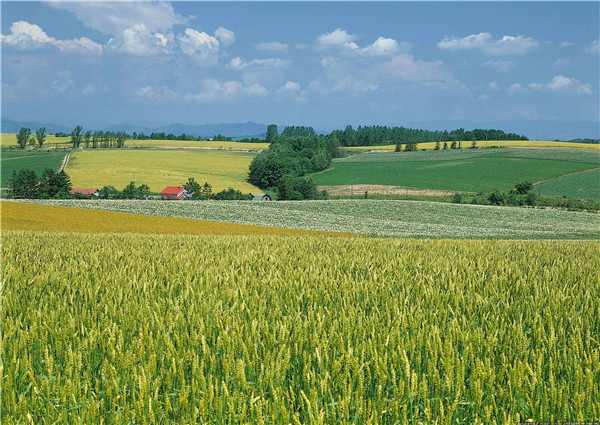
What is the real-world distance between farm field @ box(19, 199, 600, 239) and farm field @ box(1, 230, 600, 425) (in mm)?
30342

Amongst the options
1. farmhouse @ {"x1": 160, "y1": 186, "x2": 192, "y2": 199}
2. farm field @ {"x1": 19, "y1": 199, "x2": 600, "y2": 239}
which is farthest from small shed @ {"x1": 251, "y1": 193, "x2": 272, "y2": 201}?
farm field @ {"x1": 19, "y1": 199, "x2": 600, "y2": 239}


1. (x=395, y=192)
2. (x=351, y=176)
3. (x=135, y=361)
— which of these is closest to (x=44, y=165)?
(x=351, y=176)

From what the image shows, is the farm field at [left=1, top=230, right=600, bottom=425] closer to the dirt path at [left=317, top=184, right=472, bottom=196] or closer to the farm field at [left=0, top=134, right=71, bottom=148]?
the dirt path at [left=317, top=184, right=472, bottom=196]

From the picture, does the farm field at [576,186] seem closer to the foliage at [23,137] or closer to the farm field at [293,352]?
the farm field at [293,352]

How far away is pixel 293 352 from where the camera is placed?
343cm

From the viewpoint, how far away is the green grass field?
257ft

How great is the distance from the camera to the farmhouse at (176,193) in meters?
65.0

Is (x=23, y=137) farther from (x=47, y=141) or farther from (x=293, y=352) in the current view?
(x=293, y=352)

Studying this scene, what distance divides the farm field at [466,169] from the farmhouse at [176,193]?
25.6m

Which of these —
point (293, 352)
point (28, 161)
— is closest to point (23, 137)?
point (28, 161)

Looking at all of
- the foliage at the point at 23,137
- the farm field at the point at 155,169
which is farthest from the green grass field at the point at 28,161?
the foliage at the point at 23,137

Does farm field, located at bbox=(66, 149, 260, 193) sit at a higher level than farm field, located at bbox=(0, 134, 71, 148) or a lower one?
lower

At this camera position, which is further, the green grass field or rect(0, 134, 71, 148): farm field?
rect(0, 134, 71, 148): farm field

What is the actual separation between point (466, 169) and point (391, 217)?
149ft
